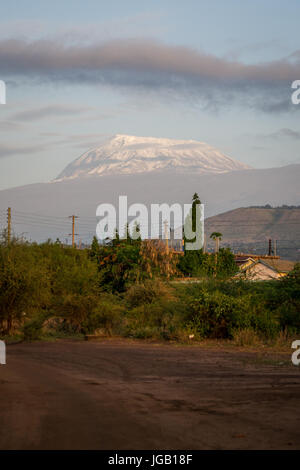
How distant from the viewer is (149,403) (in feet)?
39.0

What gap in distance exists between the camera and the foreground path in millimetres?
8984

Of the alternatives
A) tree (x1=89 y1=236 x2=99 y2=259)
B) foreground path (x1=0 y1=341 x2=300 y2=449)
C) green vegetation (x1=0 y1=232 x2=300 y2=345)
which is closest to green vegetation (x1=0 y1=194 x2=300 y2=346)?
green vegetation (x1=0 y1=232 x2=300 y2=345)

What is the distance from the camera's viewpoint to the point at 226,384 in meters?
14.5

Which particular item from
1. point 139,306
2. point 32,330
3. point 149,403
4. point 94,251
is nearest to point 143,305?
point 139,306

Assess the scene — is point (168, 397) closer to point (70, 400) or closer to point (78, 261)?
point (70, 400)

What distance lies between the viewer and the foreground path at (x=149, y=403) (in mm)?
8984

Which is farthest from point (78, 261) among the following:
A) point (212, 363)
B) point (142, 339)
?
point (212, 363)

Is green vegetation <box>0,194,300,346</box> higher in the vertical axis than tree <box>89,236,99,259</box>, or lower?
lower

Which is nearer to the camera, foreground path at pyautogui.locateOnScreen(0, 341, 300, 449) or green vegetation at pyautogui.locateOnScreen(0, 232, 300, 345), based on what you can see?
foreground path at pyautogui.locateOnScreen(0, 341, 300, 449)

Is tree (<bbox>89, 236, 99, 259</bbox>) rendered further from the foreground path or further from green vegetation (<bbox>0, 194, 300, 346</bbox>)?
the foreground path

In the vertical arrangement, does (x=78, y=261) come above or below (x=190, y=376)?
above

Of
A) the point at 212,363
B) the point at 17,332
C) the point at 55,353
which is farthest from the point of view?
the point at 17,332

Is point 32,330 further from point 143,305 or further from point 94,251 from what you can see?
point 94,251
